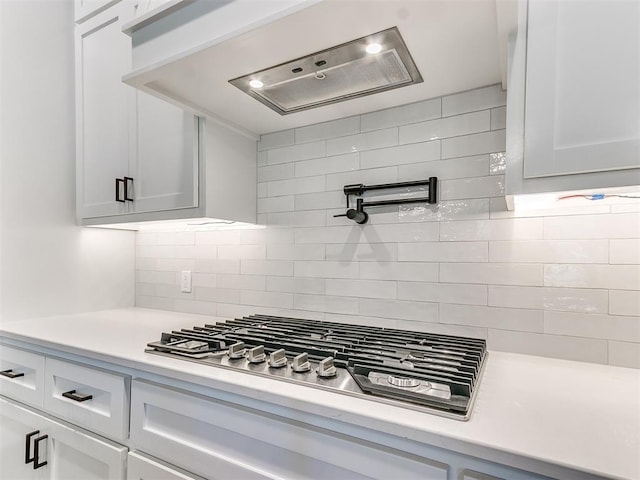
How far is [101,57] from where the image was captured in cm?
167

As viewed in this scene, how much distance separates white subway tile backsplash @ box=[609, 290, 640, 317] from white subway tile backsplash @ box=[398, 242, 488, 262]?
34 cm

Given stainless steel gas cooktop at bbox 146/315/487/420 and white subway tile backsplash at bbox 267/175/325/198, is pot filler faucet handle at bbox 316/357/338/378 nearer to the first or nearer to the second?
stainless steel gas cooktop at bbox 146/315/487/420

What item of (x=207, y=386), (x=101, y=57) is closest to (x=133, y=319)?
(x=207, y=386)

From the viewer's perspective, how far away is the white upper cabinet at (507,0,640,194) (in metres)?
0.73

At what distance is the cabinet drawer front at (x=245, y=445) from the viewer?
2.24 ft

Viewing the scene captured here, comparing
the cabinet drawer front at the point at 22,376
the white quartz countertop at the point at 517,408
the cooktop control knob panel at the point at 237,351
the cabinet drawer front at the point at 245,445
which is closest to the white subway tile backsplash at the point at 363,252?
the white quartz countertop at the point at 517,408

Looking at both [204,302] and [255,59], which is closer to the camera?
[255,59]

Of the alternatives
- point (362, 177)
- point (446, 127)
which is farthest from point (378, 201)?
point (446, 127)

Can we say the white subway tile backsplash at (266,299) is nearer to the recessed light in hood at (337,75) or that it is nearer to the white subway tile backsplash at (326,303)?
the white subway tile backsplash at (326,303)

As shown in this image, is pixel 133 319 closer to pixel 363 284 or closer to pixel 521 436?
pixel 363 284

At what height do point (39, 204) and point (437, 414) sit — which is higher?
point (39, 204)

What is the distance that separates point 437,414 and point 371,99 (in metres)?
1.04

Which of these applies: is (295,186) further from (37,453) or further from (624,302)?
(37,453)

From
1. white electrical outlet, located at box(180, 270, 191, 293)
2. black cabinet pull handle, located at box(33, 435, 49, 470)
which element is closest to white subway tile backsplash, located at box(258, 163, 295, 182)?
white electrical outlet, located at box(180, 270, 191, 293)
